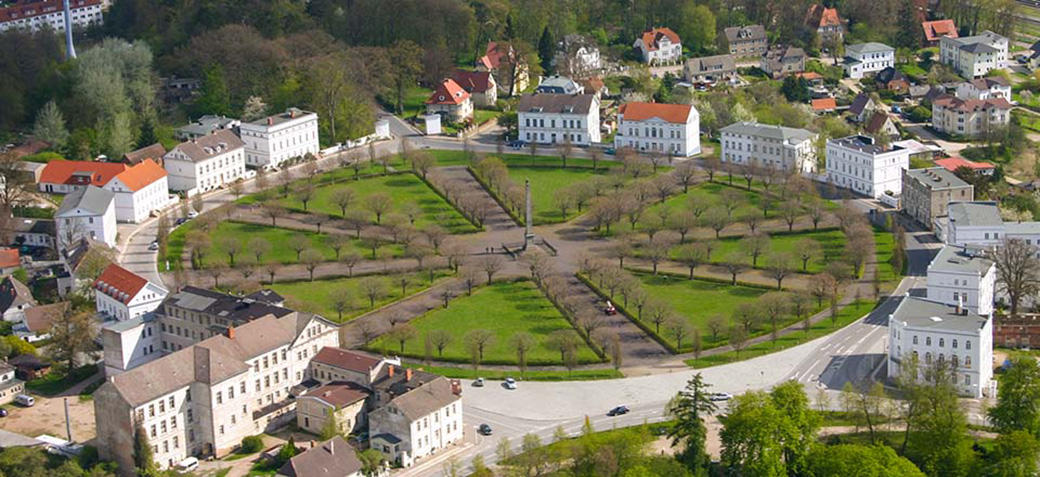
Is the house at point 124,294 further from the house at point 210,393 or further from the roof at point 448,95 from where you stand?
the roof at point 448,95

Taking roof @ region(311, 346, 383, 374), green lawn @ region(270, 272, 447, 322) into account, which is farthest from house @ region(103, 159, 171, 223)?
roof @ region(311, 346, 383, 374)

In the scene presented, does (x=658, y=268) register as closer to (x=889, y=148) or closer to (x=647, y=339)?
(x=647, y=339)

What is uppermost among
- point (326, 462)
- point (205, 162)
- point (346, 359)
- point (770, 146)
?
point (205, 162)

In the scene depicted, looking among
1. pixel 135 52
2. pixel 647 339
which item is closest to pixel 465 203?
pixel 647 339

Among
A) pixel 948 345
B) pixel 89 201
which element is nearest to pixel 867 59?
pixel 948 345

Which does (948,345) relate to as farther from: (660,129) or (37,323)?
(37,323)

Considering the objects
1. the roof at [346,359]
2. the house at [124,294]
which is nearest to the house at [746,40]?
the house at [124,294]
